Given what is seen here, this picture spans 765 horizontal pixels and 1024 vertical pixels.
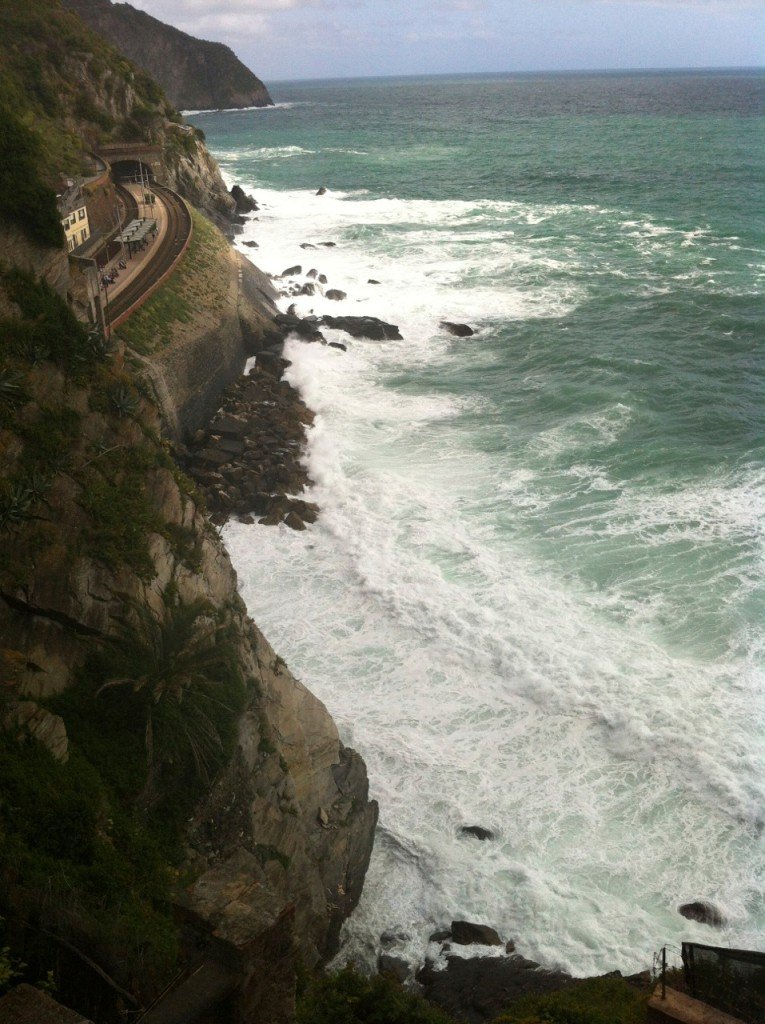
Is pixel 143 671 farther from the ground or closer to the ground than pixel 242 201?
closer to the ground

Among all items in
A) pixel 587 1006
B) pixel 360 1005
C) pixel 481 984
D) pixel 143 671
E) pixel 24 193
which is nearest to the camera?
pixel 360 1005

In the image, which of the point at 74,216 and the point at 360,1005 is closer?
the point at 360,1005

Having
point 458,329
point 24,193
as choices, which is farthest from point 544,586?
point 458,329

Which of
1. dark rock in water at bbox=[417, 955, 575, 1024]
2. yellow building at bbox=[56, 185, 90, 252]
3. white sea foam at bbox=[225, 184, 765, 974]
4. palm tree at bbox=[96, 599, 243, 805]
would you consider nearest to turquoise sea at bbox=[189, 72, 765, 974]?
white sea foam at bbox=[225, 184, 765, 974]

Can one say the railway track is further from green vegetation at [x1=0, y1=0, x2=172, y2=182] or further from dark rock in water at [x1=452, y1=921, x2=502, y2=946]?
dark rock in water at [x1=452, y1=921, x2=502, y2=946]

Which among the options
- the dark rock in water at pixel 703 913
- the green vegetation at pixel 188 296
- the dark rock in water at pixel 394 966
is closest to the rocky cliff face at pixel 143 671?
the dark rock in water at pixel 394 966

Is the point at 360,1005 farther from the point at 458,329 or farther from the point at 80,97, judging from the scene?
the point at 80,97
